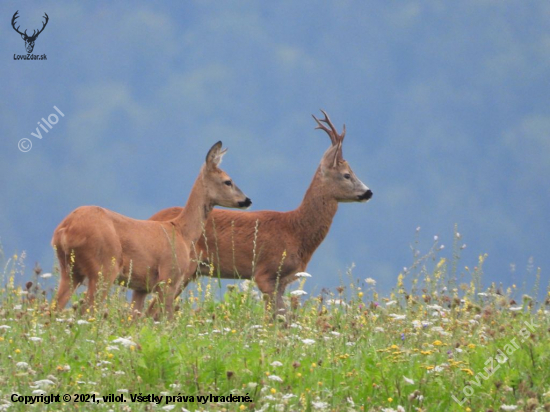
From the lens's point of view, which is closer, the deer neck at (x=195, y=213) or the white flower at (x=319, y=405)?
the white flower at (x=319, y=405)

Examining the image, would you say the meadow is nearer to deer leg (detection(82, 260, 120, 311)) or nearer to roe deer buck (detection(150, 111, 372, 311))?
deer leg (detection(82, 260, 120, 311))

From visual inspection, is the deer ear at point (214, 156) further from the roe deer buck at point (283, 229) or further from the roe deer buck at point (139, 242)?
the roe deer buck at point (283, 229)

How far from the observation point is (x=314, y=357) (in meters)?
6.14

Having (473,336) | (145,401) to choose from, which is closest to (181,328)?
(145,401)

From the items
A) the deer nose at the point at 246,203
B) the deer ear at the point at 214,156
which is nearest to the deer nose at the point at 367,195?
the deer nose at the point at 246,203

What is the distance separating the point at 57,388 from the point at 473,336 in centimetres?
334

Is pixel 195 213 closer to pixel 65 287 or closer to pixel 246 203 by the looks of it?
pixel 246 203

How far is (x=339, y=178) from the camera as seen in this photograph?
465 inches

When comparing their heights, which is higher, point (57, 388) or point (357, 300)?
point (357, 300)

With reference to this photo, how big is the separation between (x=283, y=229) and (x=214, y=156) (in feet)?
4.60

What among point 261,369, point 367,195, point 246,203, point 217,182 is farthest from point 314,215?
point 261,369

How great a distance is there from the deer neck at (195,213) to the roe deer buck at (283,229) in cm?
21

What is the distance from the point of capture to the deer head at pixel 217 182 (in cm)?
1082

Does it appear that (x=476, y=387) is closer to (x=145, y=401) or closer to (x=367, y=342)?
(x=367, y=342)
